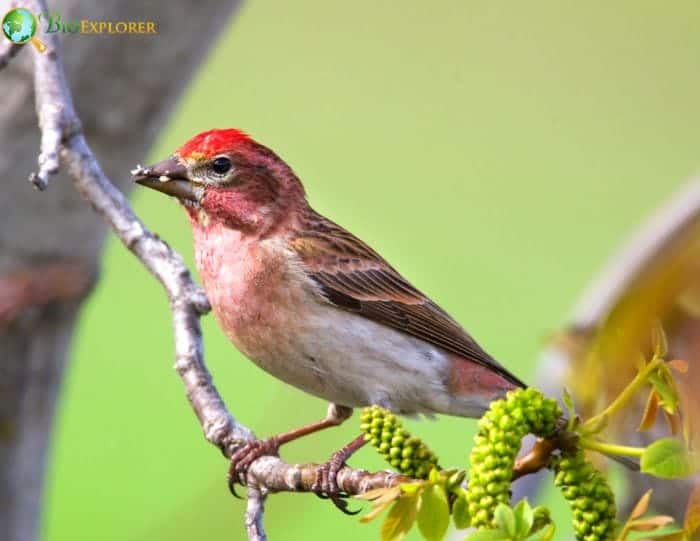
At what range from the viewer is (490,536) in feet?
7.27

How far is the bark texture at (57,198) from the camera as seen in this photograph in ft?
17.2

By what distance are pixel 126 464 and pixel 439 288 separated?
339 cm

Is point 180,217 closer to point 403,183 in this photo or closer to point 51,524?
point 51,524

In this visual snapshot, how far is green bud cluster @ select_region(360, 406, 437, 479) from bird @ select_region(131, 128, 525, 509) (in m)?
1.64

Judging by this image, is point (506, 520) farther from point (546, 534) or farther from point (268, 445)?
point (268, 445)

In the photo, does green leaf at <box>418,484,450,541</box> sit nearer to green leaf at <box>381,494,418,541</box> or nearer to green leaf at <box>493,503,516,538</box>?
green leaf at <box>381,494,418,541</box>

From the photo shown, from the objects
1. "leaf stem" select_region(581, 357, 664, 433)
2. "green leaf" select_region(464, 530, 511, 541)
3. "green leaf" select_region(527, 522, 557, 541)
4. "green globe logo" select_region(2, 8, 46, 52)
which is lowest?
"green leaf" select_region(527, 522, 557, 541)

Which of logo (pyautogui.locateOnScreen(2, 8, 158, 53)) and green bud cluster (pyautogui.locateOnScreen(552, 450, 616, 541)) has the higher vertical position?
logo (pyautogui.locateOnScreen(2, 8, 158, 53))

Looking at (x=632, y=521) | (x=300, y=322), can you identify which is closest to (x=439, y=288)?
(x=300, y=322)

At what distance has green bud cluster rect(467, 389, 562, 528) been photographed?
7.81ft

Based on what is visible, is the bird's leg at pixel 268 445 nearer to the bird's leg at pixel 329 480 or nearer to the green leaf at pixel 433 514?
the bird's leg at pixel 329 480

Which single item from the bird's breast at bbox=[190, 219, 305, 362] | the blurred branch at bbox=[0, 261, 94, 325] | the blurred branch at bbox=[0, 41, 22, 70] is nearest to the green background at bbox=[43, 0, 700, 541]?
the blurred branch at bbox=[0, 261, 94, 325]

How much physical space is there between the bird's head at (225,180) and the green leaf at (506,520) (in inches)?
107

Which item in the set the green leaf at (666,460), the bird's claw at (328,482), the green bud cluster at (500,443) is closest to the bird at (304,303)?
the bird's claw at (328,482)
